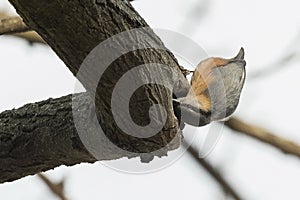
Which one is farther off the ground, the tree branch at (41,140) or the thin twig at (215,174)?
the tree branch at (41,140)

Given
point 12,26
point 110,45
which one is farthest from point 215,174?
point 110,45

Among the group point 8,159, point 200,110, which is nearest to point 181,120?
point 200,110

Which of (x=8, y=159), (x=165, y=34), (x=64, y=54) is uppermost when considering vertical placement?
(x=64, y=54)

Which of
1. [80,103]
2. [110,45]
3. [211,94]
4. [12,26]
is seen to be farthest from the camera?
[12,26]

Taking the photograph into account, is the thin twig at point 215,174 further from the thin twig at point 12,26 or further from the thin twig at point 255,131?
the thin twig at point 12,26

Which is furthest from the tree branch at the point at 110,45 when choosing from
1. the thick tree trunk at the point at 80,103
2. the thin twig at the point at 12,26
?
the thin twig at the point at 12,26

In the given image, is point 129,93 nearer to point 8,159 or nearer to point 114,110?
point 114,110

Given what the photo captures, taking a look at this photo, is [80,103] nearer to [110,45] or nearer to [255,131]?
[110,45]
